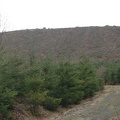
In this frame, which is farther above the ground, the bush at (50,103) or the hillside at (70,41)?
the hillside at (70,41)

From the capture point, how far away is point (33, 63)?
82.2ft

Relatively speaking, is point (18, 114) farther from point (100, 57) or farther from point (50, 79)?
point (100, 57)

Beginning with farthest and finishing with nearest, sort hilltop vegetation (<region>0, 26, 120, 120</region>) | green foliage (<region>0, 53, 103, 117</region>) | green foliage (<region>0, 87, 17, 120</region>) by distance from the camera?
1. hilltop vegetation (<region>0, 26, 120, 120</region>)
2. green foliage (<region>0, 53, 103, 117</region>)
3. green foliage (<region>0, 87, 17, 120</region>)

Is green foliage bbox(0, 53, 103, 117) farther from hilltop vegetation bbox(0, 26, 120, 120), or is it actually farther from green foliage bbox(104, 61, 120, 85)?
green foliage bbox(104, 61, 120, 85)

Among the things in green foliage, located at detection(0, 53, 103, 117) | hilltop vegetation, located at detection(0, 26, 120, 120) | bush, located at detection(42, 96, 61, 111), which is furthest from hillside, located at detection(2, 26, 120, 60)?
bush, located at detection(42, 96, 61, 111)

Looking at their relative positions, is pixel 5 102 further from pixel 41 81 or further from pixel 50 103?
pixel 50 103

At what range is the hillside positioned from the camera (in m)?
82.1

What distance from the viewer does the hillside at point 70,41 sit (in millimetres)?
82062

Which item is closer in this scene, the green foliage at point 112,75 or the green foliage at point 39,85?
the green foliage at point 39,85

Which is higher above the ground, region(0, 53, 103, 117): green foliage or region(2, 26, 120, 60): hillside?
region(2, 26, 120, 60): hillside

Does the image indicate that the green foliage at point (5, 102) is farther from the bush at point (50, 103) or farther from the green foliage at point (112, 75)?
the green foliage at point (112, 75)

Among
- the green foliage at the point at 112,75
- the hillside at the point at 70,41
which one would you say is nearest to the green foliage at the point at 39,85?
the green foliage at the point at 112,75

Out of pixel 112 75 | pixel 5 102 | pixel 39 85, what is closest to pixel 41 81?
pixel 39 85

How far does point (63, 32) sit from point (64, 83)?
7482 cm
